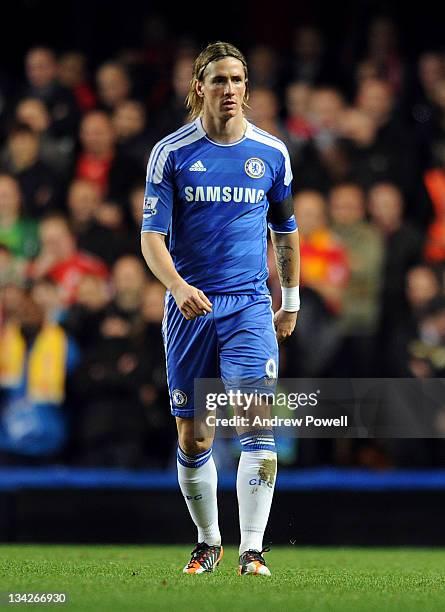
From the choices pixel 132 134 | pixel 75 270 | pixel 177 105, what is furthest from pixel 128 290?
pixel 177 105

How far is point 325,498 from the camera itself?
31.1 ft

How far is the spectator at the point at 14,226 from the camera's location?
11648 mm

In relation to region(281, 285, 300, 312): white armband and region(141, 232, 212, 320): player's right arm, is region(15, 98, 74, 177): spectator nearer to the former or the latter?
region(281, 285, 300, 312): white armband

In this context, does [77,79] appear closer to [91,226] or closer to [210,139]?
[91,226]

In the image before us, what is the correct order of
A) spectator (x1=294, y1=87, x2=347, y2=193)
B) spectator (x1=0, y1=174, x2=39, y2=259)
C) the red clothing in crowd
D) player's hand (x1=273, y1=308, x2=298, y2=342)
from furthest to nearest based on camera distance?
spectator (x1=294, y1=87, x2=347, y2=193)
spectator (x1=0, y1=174, x2=39, y2=259)
the red clothing in crowd
player's hand (x1=273, y1=308, x2=298, y2=342)

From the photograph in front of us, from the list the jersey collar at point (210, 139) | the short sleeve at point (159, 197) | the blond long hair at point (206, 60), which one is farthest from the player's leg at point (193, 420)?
the blond long hair at point (206, 60)

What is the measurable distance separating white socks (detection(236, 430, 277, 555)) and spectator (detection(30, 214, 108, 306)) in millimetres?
4633

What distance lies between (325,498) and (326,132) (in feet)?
13.4

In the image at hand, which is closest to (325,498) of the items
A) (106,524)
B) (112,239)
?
(106,524)

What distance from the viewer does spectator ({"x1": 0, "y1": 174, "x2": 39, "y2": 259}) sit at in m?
11.6

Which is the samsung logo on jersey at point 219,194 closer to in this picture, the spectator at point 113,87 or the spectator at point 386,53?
the spectator at point 113,87

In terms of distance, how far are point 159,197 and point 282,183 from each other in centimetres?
66

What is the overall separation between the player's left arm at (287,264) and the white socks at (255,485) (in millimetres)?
828

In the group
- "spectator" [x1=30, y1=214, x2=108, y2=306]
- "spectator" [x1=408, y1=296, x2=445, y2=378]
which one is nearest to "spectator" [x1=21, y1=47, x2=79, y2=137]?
"spectator" [x1=30, y1=214, x2=108, y2=306]
